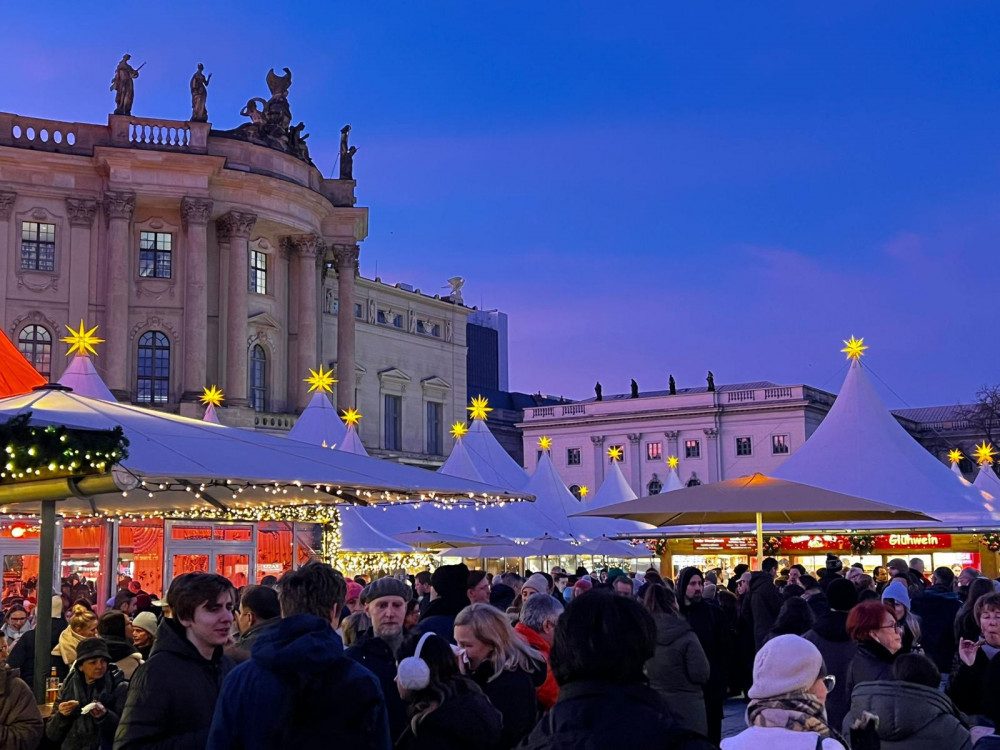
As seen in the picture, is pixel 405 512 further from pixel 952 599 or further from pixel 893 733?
pixel 893 733

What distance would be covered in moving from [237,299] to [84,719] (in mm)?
38338

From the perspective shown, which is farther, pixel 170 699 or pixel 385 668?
pixel 385 668

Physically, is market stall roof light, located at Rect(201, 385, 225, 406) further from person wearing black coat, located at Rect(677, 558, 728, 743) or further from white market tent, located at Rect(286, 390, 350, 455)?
person wearing black coat, located at Rect(677, 558, 728, 743)

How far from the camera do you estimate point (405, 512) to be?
2689 centimetres

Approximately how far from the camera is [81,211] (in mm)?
42125

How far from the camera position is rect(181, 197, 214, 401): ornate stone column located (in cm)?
4212

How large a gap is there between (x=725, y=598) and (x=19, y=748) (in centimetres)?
924

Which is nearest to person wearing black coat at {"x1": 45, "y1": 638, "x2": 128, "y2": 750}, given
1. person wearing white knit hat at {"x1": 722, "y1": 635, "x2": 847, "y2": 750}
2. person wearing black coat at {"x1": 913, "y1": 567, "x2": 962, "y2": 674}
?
person wearing white knit hat at {"x1": 722, "y1": 635, "x2": 847, "y2": 750}

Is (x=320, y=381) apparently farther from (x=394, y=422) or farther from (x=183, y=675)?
(x=183, y=675)

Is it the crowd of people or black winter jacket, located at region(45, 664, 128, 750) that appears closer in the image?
the crowd of people

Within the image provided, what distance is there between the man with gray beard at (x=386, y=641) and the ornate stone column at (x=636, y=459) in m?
77.5

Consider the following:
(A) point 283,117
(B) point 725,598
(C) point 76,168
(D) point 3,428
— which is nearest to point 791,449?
(A) point 283,117

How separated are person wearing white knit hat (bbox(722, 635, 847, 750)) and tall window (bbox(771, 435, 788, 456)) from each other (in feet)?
250

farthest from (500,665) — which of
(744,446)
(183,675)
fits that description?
(744,446)
